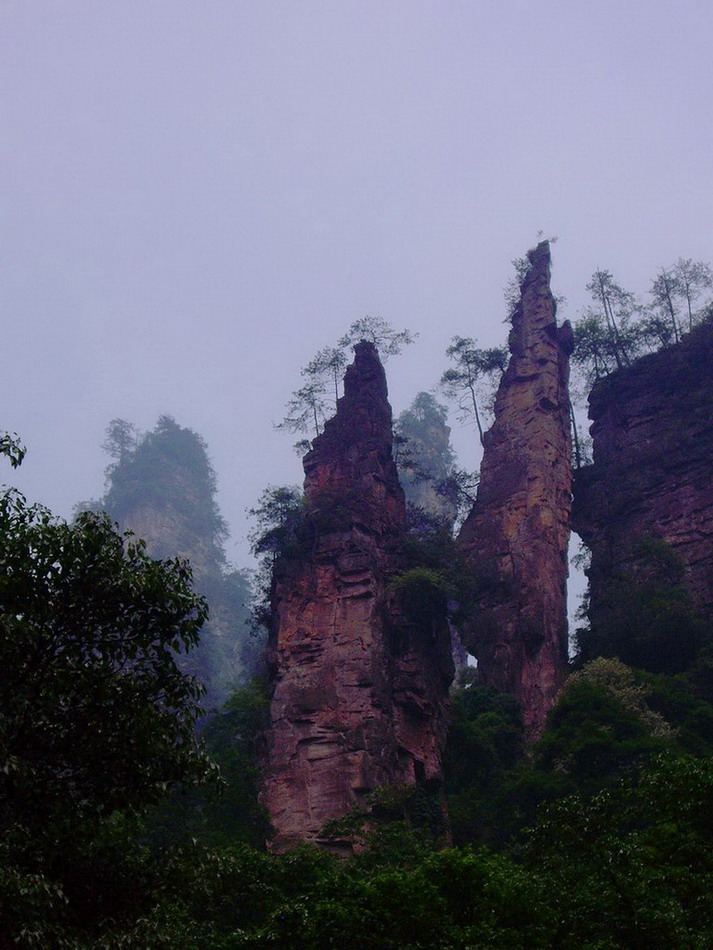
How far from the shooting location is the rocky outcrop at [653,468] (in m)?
40.2

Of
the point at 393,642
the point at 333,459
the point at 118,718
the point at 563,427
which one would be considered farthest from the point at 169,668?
the point at 563,427

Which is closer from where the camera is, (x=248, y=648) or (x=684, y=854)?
(x=684, y=854)

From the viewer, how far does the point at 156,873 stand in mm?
12141

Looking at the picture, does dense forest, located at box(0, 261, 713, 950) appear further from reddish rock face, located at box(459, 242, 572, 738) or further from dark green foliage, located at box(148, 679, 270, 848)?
reddish rock face, located at box(459, 242, 572, 738)

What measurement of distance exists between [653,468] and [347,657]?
53.7 feet

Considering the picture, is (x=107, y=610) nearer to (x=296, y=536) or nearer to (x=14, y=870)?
(x=14, y=870)

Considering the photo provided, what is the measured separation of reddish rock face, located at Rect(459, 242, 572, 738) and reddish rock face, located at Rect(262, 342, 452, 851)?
2860mm

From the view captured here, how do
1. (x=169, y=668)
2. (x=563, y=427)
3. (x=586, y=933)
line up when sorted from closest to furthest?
(x=169, y=668), (x=586, y=933), (x=563, y=427)

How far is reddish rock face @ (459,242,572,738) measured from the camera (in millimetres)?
38094

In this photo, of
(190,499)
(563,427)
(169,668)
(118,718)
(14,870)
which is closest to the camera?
(14,870)

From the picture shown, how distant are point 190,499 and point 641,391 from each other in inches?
1814

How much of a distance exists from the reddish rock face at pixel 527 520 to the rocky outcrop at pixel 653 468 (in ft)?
5.32

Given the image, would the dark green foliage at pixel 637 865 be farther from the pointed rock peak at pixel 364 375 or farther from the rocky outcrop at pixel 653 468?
the pointed rock peak at pixel 364 375

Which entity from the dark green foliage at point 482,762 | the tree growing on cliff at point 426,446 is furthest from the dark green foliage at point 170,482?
the dark green foliage at point 482,762
